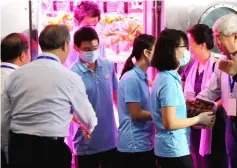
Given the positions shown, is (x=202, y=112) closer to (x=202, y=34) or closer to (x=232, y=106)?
(x=232, y=106)

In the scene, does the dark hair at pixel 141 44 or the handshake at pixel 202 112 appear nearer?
the handshake at pixel 202 112

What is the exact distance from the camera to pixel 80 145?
3.17 metres

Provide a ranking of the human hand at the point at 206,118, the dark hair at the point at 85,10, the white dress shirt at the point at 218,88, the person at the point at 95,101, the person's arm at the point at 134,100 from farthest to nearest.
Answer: the dark hair at the point at 85,10
the person at the point at 95,101
the white dress shirt at the point at 218,88
the person's arm at the point at 134,100
the human hand at the point at 206,118

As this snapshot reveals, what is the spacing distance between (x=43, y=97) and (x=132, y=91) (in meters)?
0.69

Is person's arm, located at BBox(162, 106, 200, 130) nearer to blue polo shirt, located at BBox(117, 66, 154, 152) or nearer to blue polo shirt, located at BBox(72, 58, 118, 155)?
blue polo shirt, located at BBox(117, 66, 154, 152)

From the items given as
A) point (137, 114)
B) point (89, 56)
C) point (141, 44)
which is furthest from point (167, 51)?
point (89, 56)

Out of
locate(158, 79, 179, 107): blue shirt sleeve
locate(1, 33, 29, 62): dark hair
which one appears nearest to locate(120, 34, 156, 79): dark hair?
locate(158, 79, 179, 107): blue shirt sleeve

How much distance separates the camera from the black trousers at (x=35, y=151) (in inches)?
95.3

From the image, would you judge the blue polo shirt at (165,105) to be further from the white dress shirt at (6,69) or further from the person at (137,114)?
the white dress shirt at (6,69)

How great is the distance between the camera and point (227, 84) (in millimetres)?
3004

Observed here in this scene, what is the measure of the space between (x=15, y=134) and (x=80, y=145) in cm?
80

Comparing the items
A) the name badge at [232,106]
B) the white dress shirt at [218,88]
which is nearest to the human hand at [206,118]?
the name badge at [232,106]

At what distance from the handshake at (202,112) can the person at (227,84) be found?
173 mm

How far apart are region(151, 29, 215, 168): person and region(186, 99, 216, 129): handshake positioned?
0.07 metres
